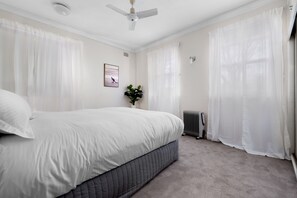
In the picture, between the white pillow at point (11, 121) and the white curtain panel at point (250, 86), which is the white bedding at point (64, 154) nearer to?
the white pillow at point (11, 121)

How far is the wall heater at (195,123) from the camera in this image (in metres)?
2.98

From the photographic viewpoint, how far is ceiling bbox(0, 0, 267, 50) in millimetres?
2434

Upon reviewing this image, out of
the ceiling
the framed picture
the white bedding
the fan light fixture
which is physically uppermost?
the ceiling

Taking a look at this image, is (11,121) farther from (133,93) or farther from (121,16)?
(133,93)

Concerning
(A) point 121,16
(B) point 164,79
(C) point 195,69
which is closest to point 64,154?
(A) point 121,16

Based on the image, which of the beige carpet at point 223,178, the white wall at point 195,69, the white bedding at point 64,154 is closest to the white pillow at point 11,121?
the white bedding at point 64,154

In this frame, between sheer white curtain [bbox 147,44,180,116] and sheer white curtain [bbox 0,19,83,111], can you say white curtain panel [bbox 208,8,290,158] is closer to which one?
sheer white curtain [bbox 147,44,180,116]

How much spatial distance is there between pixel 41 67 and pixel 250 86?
159 inches

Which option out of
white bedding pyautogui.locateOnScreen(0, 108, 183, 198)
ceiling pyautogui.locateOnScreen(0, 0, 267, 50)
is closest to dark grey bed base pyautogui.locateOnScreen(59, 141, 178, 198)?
white bedding pyautogui.locateOnScreen(0, 108, 183, 198)

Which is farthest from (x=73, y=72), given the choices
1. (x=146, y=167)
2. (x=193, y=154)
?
(x=193, y=154)

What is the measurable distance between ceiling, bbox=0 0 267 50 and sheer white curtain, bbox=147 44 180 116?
0.54m

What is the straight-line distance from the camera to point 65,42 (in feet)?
10.2

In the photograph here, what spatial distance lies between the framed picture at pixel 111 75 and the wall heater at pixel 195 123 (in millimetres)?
2291

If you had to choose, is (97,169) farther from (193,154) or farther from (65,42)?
(65,42)
